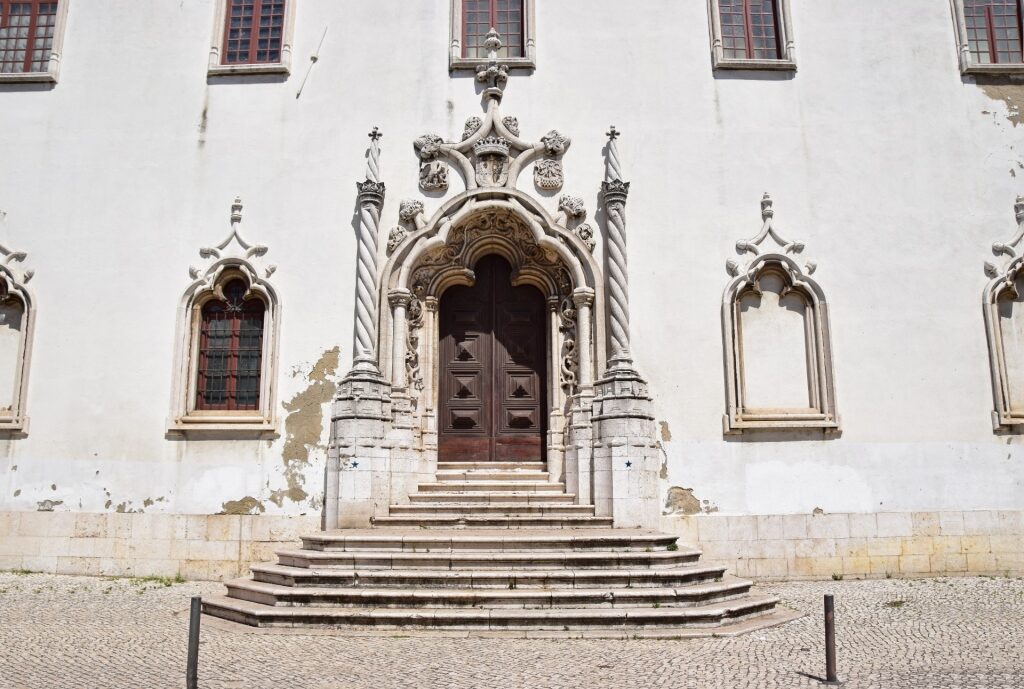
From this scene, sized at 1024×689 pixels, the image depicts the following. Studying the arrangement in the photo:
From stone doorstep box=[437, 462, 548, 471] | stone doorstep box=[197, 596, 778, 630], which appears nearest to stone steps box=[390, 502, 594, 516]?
stone doorstep box=[437, 462, 548, 471]

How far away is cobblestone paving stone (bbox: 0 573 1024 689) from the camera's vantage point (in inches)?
252

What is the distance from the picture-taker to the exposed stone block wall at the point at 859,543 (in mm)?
11266

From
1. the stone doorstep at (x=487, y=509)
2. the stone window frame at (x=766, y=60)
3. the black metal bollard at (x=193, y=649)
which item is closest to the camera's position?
the black metal bollard at (x=193, y=649)

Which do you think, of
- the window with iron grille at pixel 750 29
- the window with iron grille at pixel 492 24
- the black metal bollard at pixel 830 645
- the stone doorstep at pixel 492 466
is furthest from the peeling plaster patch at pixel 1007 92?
the black metal bollard at pixel 830 645

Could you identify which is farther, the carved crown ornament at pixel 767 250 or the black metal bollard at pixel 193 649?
the carved crown ornament at pixel 767 250

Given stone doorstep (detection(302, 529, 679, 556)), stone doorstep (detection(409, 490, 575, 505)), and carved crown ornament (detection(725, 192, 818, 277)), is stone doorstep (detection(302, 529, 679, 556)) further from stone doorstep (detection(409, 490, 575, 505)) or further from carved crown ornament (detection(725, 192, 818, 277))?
carved crown ornament (detection(725, 192, 818, 277))

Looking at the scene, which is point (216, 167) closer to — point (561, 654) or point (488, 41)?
point (488, 41)

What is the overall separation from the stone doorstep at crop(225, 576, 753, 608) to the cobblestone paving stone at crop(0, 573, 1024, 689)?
0.56 meters

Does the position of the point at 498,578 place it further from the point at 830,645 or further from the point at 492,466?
the point at 830,645

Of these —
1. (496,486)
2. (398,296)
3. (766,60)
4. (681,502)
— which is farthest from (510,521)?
(766,60)

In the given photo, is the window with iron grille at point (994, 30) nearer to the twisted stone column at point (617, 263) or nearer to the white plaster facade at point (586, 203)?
the white plaster facade at point (586, 203)

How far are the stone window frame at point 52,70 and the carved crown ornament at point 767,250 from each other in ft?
36.0

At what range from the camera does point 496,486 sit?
1147 centimetres

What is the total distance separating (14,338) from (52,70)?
14.2 feet
